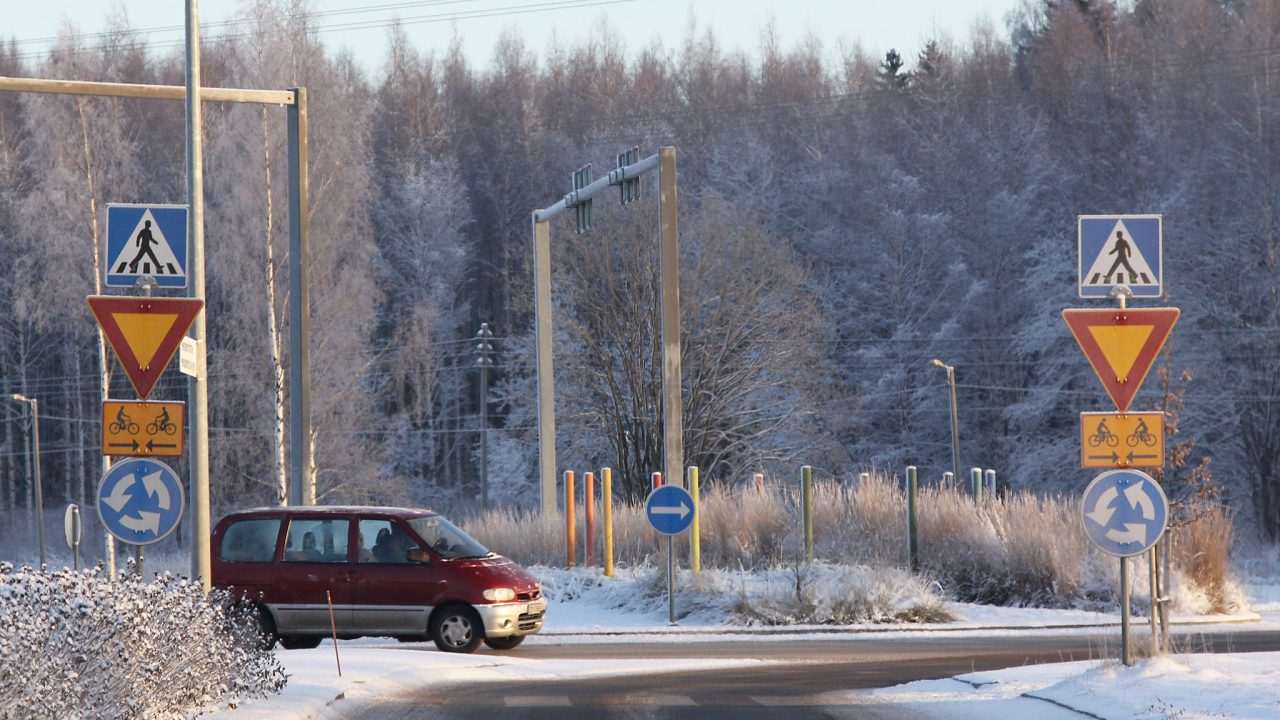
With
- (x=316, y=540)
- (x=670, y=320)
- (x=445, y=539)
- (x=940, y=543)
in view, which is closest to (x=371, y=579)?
(x=316, y=540)

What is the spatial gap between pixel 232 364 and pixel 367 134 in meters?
8.62

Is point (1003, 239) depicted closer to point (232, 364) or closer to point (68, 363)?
point (232, 364)

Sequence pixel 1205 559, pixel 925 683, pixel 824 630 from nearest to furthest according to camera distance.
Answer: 1. pixel 925 683
2. pixel 824 630
3. pixel 1205 559

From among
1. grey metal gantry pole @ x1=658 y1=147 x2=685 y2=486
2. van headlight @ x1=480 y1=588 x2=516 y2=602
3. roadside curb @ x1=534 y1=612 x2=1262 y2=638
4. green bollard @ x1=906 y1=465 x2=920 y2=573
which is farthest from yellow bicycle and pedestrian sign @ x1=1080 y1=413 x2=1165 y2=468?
green bollard @ x1=906 y1=465 x2=920 y2=573

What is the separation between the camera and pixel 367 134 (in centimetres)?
5447

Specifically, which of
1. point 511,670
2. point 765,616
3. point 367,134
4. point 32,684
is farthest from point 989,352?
point 32,684

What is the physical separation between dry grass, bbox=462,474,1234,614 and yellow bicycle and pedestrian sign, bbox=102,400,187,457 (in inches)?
565

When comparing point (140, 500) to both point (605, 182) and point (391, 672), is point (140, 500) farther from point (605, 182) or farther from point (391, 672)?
point (605, 182)

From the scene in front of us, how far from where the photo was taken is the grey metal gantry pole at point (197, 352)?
14656 mm

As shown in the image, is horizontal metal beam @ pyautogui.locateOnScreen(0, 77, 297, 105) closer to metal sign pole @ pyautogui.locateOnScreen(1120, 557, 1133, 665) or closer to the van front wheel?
the van front wheel

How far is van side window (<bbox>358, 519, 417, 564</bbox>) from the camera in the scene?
1931 centimetres

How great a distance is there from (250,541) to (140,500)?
25.0ft

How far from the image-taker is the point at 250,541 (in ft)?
64.4

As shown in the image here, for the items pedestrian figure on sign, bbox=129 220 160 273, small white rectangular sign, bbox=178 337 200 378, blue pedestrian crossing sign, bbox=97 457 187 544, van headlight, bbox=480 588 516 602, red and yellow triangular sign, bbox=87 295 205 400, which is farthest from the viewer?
van headlight, bbox=480 588 516 602
